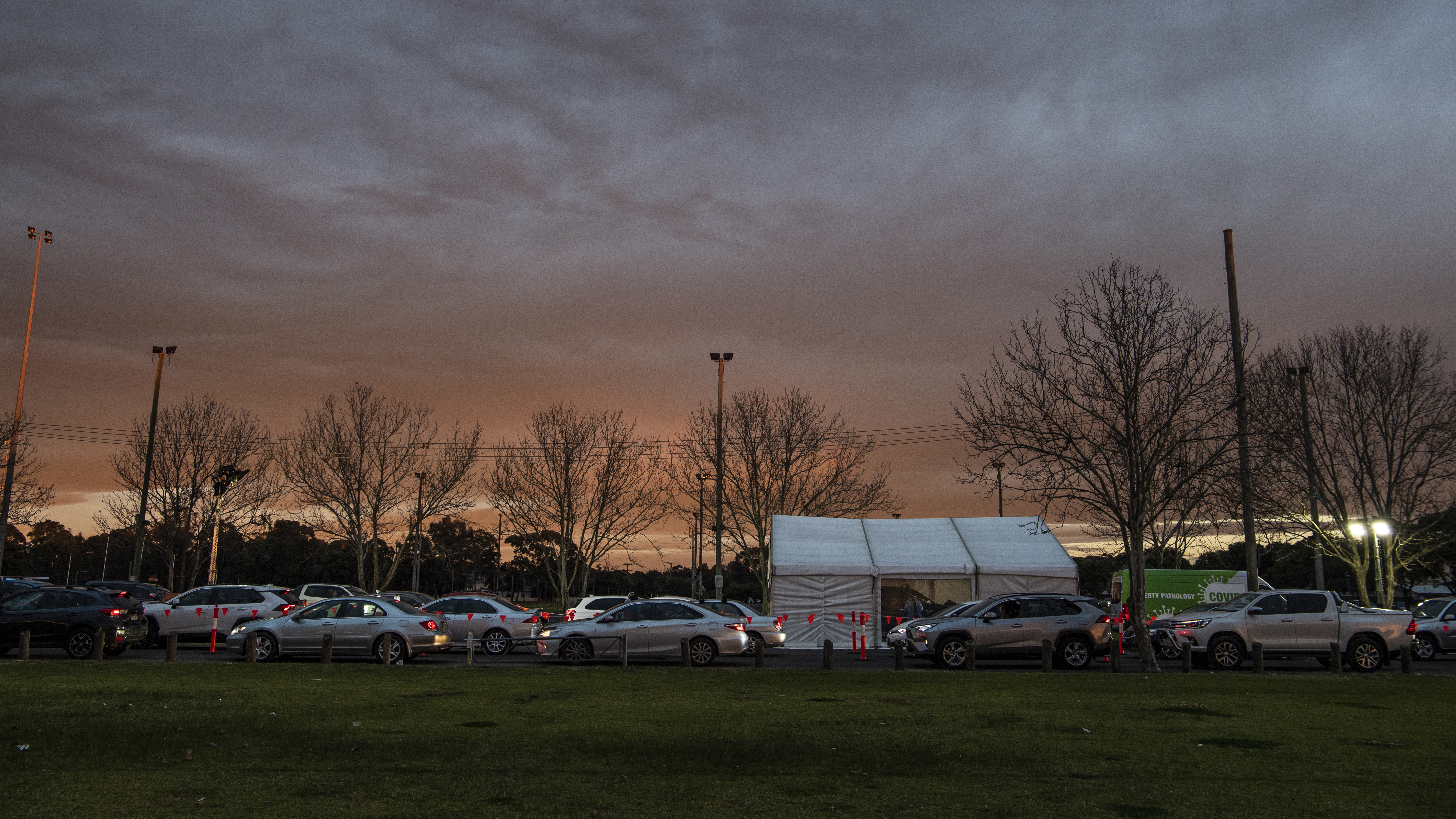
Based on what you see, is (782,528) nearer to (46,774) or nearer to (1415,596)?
(46,774)

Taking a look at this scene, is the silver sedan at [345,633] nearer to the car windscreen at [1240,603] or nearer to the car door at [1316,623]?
the car windscreen at [1240,603]

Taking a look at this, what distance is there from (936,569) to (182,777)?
23043mm

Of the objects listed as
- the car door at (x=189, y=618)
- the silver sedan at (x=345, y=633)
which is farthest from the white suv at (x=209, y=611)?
the silver sedan at (x=345, y=633)

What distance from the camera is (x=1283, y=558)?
1433 inches

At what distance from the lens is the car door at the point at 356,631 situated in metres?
19.9

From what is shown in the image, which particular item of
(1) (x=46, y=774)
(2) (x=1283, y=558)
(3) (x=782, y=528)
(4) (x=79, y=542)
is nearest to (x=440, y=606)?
(3) (x=782, y=528)

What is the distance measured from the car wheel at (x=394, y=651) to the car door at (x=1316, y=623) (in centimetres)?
1865

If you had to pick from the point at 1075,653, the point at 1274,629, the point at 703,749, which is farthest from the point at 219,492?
the point at 1274,629

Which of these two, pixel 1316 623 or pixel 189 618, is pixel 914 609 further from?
pixel 189 618

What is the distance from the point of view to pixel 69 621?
19.7 meters

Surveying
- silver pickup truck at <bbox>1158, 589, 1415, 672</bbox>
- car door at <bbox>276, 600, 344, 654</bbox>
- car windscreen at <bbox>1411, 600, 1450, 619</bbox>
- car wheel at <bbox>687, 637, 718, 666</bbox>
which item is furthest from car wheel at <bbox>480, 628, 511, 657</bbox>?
car windscreen at <bbox>1411, 600, 1450, 619</bbox>

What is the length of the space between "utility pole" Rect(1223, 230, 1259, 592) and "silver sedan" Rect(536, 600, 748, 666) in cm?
1156

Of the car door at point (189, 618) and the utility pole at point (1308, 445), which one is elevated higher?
the utility pole at point (1308, 445)

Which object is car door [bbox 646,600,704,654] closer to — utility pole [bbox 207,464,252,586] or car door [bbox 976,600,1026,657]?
car door [bbox 976,600,1026,657]
